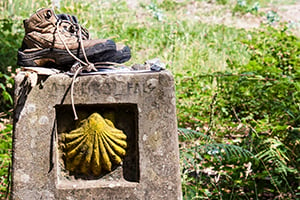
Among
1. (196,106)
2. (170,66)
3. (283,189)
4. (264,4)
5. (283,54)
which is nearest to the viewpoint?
(283,189)

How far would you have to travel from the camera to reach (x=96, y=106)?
2.15 meters

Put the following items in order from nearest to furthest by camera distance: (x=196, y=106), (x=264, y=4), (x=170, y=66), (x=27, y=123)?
1. (x=27, y=123)
2. (x=196, y=106)
3. (x=170, y=66)
4. (x=264, y=4)

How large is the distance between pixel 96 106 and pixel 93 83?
0.38 ft

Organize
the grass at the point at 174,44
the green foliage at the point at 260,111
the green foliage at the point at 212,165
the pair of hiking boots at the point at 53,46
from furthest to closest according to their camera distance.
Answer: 1. the grass at the point at 174,44
2. the green foliage at the point at 260,111
3. the green foliage at the point at 212,165
4. the pair of hiking boots at the point at 53,46

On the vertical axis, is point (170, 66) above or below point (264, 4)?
below

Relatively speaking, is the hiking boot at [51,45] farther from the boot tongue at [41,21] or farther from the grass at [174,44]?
the grass at [174,44]

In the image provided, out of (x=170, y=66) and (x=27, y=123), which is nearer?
(x=27, y=123)

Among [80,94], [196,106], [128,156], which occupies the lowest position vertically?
[196,106]

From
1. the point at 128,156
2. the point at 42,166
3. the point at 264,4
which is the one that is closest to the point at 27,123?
the point at 42,166

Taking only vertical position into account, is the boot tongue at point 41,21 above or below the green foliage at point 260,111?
above

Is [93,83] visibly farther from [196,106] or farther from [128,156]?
[196,106]

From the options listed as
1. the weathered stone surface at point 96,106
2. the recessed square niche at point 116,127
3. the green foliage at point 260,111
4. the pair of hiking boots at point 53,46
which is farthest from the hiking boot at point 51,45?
the green foliage at point 260,111

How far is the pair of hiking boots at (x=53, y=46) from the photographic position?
7.23 feet

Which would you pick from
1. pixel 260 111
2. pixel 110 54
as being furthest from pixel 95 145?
pixel 260 111
